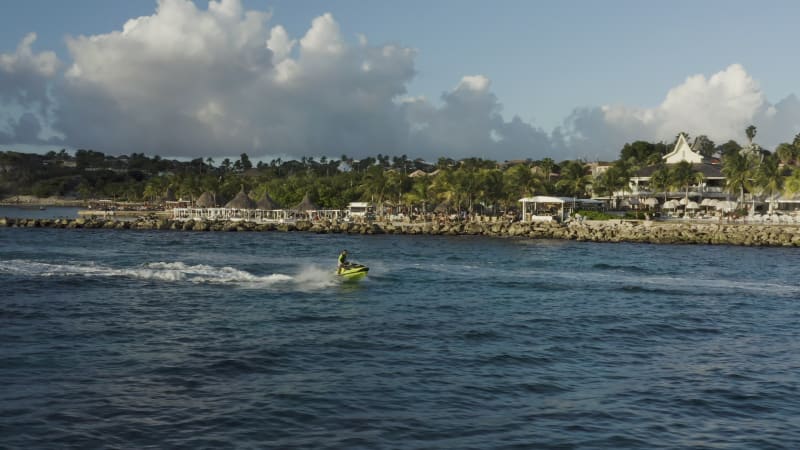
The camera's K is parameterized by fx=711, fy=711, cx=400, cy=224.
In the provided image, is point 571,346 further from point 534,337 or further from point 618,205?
point 618,205

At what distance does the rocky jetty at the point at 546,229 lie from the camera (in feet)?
231

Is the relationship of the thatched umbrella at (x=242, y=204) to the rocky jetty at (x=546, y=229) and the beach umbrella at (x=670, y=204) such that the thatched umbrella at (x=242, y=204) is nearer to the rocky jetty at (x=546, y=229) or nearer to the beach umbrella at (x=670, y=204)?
the rocky jetty at (x=546, y=229)

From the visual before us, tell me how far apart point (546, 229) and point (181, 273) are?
50478 millimetres

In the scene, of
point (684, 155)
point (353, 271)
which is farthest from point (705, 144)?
point (353, 271)

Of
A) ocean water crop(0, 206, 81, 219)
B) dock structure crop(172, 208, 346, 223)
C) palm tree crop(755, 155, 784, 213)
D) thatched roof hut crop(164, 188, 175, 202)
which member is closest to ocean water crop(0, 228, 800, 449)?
palm tree crop(755, 155, 784, 213)

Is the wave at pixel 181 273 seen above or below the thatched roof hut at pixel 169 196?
below

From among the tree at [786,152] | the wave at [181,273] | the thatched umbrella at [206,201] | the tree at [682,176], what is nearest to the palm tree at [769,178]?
the tree at [682,176]

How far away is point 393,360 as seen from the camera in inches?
768

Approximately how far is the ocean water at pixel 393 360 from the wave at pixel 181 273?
0.64 feet

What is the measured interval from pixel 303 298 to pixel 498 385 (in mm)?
15306

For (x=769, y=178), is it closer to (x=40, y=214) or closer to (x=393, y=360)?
(x=393, y=360)

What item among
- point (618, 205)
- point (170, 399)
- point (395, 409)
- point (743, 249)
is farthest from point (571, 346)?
point (618, 205)

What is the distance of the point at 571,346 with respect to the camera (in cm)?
2180

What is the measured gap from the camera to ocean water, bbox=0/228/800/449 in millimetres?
13906
